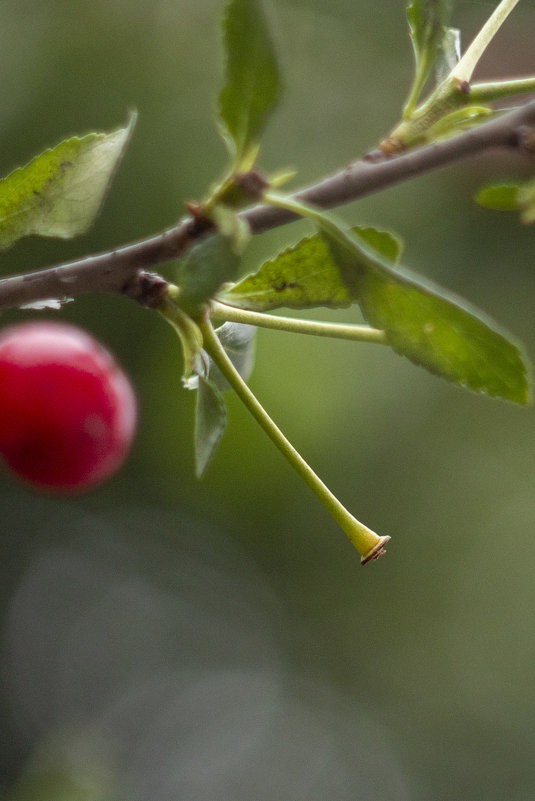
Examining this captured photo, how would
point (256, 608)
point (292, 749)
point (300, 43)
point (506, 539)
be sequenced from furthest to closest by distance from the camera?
point (292, 749)
point (256, 608)
point (506, 539)
point (300, 43)

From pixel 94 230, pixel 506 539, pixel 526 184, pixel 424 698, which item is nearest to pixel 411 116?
pixel 526 184

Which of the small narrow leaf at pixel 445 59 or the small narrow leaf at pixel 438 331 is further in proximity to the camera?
the small narrow leaf at pixel 445 59

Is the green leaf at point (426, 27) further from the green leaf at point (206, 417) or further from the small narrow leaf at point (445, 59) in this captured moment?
the green leaf at point (206, 417)

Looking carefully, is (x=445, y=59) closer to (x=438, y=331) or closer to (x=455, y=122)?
(x=455, y=122)

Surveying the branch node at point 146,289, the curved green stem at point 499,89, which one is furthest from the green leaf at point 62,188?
the curved green stem at point 499,89

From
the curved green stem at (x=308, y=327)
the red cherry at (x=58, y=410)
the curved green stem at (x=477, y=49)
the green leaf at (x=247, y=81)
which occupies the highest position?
the green leaf at (x=247, y=81)

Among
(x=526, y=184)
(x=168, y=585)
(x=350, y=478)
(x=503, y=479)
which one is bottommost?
(x=168, y=585)

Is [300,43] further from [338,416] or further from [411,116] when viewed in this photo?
[411,116]

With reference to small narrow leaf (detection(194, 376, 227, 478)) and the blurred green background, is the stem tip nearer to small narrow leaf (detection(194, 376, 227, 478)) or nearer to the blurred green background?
small narrow leaf (detection(194, 376, 227, 478))
